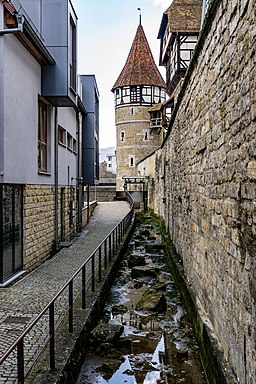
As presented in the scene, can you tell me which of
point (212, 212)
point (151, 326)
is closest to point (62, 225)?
point (151, 326)

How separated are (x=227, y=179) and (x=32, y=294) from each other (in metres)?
4.75

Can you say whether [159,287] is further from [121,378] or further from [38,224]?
[121,378]

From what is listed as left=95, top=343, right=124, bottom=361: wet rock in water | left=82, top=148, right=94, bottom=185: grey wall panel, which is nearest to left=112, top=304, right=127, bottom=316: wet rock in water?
left=95, top=343, right=124, bottom=361: wet rock in water

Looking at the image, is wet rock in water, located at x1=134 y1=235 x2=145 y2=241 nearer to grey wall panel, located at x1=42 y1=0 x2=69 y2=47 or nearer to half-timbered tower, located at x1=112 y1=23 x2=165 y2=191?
grey wall panel, located at x1=42 y1=0 x2=69 y2=47

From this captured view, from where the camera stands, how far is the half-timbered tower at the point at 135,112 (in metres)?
46.6

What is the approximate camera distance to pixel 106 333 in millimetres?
6758

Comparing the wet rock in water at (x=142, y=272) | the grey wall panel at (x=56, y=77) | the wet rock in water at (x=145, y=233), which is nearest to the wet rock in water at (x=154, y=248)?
the wet rock in water at (x=142, y=272)

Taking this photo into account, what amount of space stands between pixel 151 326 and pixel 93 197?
28907 millimetres

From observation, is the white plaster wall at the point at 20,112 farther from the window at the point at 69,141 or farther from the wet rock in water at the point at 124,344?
the window at the point at 69,141

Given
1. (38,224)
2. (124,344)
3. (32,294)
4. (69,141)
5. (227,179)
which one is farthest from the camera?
(69,141)

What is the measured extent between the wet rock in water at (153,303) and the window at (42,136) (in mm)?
4261

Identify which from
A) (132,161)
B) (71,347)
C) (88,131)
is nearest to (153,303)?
(71,347)

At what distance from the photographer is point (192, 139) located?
26.9ft

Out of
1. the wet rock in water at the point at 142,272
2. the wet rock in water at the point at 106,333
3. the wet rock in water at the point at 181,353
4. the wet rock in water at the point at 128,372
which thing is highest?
the wet rock in water at the point at 106,333
